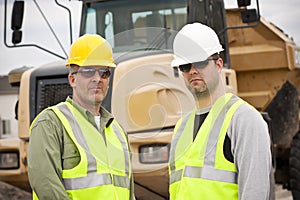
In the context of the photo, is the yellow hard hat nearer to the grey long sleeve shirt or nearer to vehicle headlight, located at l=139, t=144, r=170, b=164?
the grey long sleeve shirt

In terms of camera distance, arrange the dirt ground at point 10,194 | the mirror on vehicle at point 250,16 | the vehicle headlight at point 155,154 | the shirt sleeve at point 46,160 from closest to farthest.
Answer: the shirt sleeve at point 46,160 < the vehicle headlight at point 155,154 < the mirror on vehicle at point 250,16 < the dirt ground at point 10,194

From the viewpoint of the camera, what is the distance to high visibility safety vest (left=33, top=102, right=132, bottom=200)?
3.21 meters

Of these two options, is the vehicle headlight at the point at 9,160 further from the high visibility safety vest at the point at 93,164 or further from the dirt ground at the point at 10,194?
the dirt ground at the point at 10,194

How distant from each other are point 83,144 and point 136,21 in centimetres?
358

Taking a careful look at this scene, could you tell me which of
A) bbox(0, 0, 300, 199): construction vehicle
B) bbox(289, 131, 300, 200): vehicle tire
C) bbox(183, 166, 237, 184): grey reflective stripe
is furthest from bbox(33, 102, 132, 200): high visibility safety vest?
bbox(289, 131, 300, 200): vehicle tire

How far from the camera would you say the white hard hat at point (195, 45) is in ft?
10.6

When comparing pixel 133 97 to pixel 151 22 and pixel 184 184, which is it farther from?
pixel 184 184

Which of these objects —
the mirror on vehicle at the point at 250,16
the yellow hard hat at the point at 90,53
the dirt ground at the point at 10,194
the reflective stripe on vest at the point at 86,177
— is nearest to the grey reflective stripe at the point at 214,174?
the reflective stripe on vest at the point at 86,177

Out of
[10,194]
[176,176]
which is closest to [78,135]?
[176,176]

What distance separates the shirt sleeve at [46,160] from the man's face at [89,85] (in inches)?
9.4

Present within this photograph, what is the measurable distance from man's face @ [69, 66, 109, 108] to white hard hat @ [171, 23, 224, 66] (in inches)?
16.7

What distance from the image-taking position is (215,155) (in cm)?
299

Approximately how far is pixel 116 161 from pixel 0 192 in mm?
8420

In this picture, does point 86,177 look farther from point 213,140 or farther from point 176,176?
point 213,140
